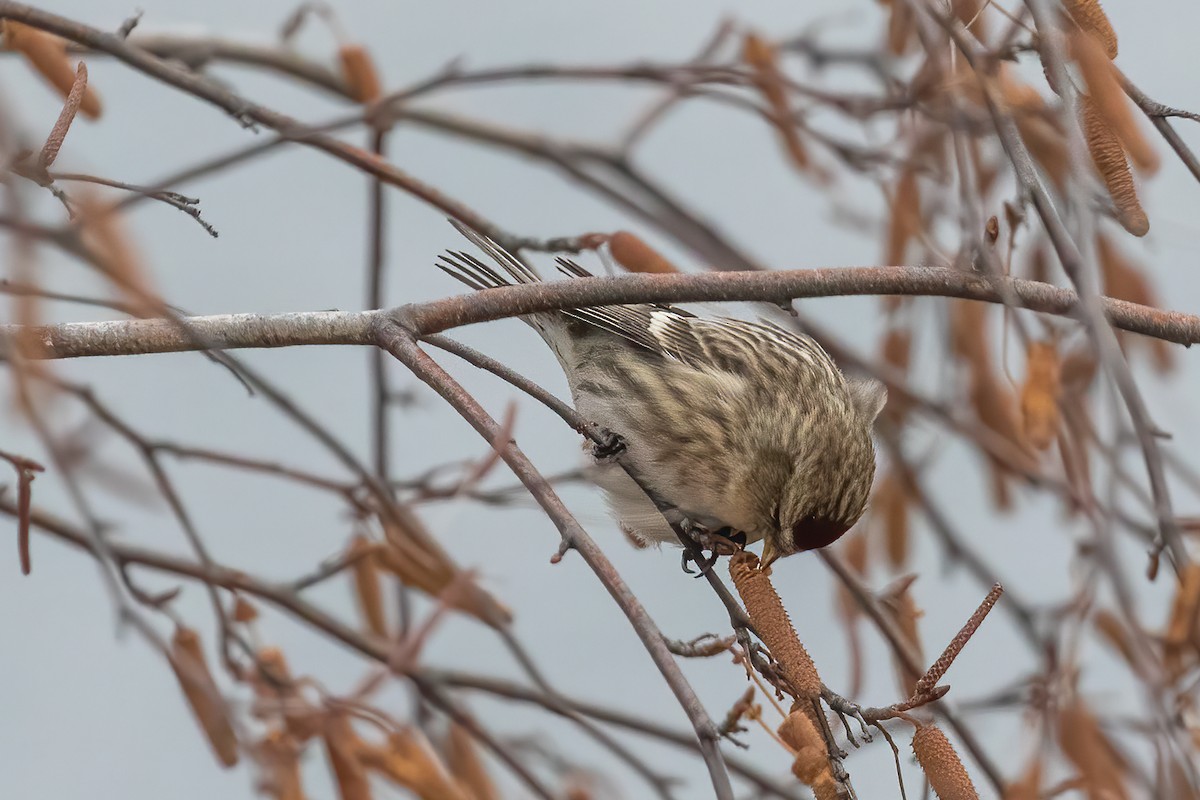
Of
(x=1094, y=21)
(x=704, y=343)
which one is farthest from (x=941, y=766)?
(x=704, y=343)

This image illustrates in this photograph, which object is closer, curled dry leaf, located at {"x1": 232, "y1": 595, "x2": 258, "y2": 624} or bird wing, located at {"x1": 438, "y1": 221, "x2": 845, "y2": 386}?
curled dry leaf, located at {"x1": 232, "y1": 595, "x2": 258, "y2": 624}

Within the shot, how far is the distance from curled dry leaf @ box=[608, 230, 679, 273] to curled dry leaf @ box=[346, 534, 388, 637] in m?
0.58

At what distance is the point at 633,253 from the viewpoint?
2.12 metres

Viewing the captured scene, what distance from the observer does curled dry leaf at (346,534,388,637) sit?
1.99m

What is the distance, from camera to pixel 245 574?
2188mm

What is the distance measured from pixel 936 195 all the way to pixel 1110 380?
178 centimetres

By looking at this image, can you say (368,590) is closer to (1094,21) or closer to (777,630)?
(777,630)

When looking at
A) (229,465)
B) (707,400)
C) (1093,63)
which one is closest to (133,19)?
(229,465)

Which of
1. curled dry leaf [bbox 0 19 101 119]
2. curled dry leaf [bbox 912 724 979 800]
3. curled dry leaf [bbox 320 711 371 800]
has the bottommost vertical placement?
curled dry leaf [bbox 912 724 979 800]

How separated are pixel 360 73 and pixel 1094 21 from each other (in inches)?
55.3

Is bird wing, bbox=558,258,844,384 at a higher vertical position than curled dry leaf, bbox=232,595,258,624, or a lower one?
higher

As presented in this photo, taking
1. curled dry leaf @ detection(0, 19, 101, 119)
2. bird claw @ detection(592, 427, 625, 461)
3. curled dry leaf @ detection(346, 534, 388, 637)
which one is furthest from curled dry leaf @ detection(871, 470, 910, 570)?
curled dry leaf @ detection(0, 19, 101, 119)

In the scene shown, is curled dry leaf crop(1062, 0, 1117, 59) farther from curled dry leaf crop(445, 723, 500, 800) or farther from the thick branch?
curled dry leaf crop(445, 723, 500, 800)

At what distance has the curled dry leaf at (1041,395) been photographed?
183 centimetres
